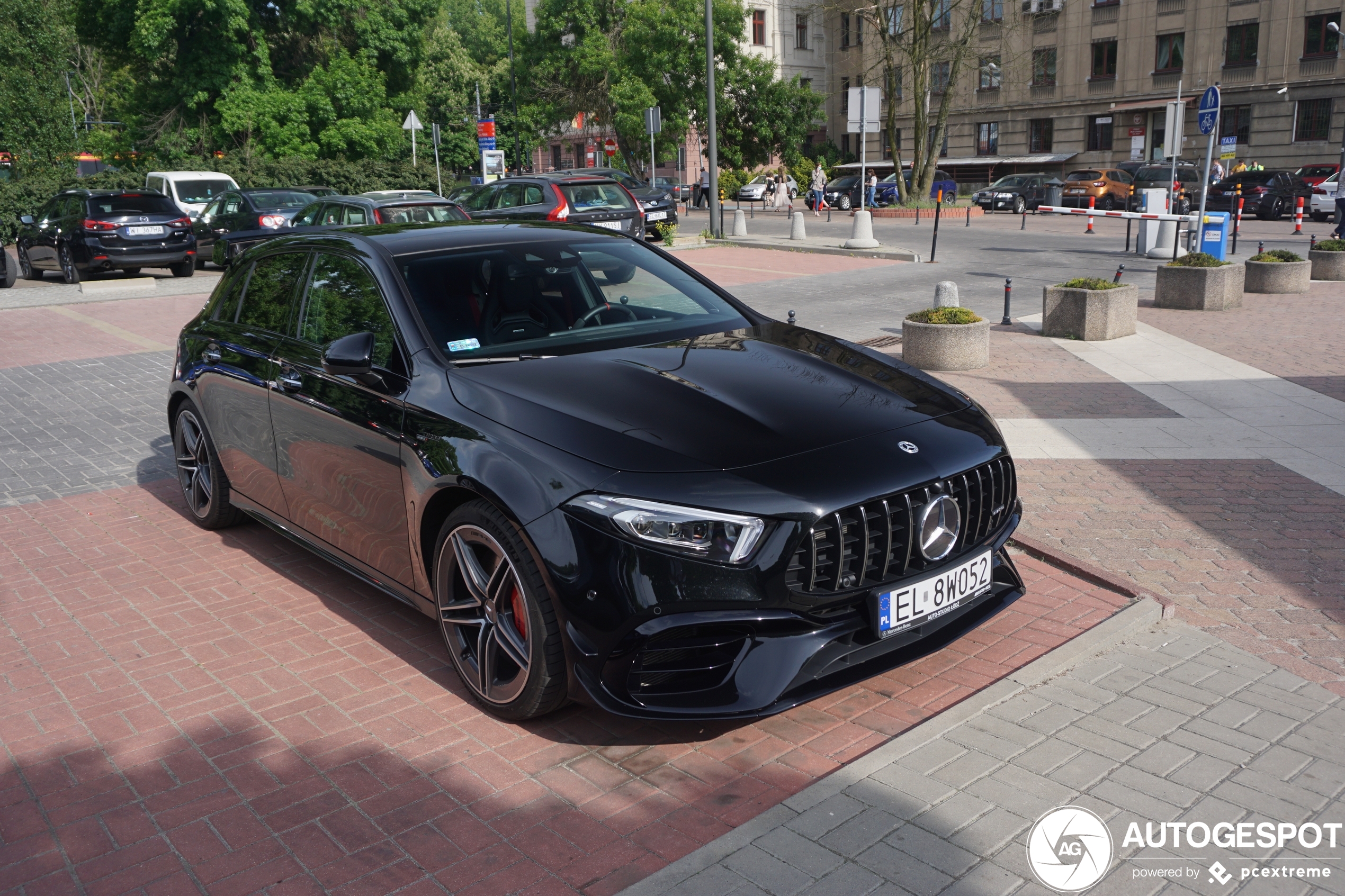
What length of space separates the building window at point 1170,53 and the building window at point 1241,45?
183cm

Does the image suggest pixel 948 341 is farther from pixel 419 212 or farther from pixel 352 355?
pixel 419 212

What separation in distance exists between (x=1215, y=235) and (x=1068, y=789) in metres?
17.1

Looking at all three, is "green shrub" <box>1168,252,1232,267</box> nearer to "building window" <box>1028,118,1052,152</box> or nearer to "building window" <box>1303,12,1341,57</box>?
"building window" <box>1303,12,1341,57</box>

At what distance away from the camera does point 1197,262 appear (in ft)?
46.6

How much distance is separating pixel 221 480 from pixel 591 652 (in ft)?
11.1

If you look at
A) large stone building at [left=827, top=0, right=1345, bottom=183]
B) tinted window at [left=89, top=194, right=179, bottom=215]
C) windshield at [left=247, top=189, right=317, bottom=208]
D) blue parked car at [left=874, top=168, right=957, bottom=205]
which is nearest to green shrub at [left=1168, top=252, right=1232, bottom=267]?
windshield at [left=247, top=189, right=317, bottom=208]

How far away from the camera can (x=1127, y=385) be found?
9.52 metres

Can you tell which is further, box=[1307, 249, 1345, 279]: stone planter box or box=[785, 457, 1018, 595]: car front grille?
box=[1307, 249, 1345, 279]: stone planter box

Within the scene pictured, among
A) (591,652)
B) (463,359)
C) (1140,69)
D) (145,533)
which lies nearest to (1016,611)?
(591,652)

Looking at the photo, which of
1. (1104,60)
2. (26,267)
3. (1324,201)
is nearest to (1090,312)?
(26,267)

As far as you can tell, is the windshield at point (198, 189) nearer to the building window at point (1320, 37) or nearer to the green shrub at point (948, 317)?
the green shrub at point (948, 317)

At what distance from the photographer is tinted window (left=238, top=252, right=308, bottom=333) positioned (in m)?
5.22

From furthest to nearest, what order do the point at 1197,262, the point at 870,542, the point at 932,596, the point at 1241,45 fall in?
the point at 1241,45, the point at 1197,262, the point at 932,596, the point at 870,542

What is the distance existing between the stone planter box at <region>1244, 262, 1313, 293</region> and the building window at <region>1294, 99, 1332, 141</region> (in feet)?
122
